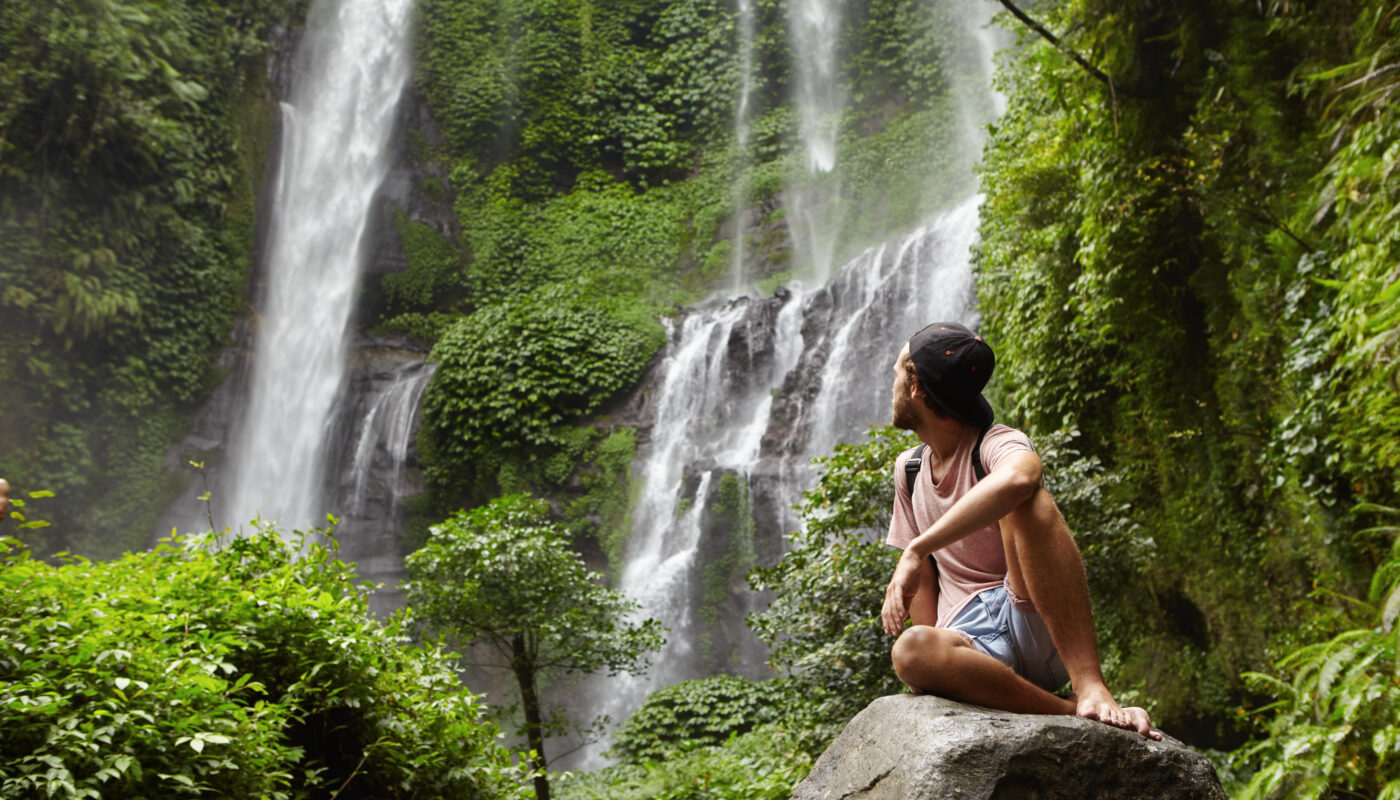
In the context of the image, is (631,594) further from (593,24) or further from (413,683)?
(593,24)

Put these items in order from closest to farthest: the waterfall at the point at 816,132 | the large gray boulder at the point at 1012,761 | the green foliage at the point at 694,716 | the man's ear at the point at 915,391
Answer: the large gray boulder at the point at 1012,761
the man's ear at the point at 915,391
the green foliage at the point at 694,716
the waterfall at the point at 816,132

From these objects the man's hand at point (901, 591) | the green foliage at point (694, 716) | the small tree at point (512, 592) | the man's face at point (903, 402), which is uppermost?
the man's face at point (903, 402)

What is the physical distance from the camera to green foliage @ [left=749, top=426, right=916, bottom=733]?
17.6 feet

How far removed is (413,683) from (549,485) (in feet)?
35.1

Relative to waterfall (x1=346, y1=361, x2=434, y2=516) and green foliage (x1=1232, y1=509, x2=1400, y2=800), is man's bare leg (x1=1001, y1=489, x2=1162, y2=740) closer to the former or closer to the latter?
green foliage (x1=1232, y1=509, x2=1400, y2=800)

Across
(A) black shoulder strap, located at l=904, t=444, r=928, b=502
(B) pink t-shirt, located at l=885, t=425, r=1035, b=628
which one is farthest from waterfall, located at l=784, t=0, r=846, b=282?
(B) pink t-shirt, located at l=885, t=425, r=1035, b=628

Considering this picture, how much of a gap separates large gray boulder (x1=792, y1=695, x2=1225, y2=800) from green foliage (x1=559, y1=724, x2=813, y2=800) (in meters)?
3.53

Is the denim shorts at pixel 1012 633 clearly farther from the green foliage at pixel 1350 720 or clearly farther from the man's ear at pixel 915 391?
the green foliage at pixel 1350 720

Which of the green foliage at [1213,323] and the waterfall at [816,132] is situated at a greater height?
the waterfall at [816,132]

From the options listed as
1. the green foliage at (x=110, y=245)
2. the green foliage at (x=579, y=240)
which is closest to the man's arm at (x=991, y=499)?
the green foliage at (x=110, y=245)

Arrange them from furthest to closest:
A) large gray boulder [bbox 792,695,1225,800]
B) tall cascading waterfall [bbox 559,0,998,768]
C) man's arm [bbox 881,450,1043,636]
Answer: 1. tall cascading waterfall [bbox 559,0,998,768]
2. man's arm [bbox 881,450,1043,636]
3. large gray boulder [bbox 792,695,1225,800]

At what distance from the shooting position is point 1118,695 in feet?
19.5

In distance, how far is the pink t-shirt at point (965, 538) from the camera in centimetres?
239

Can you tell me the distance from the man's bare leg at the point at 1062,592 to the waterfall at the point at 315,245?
53.3 feet
